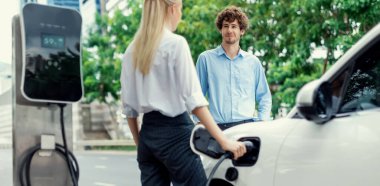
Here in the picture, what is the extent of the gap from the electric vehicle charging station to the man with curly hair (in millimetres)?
727

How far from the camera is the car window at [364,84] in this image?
254cm

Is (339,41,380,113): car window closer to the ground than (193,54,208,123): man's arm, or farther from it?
farther from it

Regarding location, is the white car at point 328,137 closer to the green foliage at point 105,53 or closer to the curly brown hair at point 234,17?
the curly brown hair at point 234,17

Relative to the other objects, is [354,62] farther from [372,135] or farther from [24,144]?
[24,144]

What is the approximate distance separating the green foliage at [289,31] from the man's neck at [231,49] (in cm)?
697

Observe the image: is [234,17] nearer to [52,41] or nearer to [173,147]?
[52,41]

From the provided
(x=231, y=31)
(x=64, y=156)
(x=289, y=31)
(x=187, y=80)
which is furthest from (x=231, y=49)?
(x=289, y=31)

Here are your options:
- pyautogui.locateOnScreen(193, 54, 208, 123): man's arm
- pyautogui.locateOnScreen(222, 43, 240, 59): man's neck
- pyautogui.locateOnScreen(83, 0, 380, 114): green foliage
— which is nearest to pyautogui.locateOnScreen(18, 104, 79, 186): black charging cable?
pyautogui.locateOnScreen(193, 54, 208, 123): man's arm

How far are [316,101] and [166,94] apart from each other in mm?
563

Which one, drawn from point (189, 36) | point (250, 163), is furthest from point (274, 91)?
point (250, 163)

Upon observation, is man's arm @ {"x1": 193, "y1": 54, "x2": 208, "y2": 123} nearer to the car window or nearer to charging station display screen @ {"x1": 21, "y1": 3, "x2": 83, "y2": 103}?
charging station display screen @ {"x1": 21, "y1": 3, "x2": 83, "y2": 103}

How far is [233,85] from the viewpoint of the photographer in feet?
12.8

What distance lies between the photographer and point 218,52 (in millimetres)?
3967

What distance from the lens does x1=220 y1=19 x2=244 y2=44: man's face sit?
3887 millimetres
